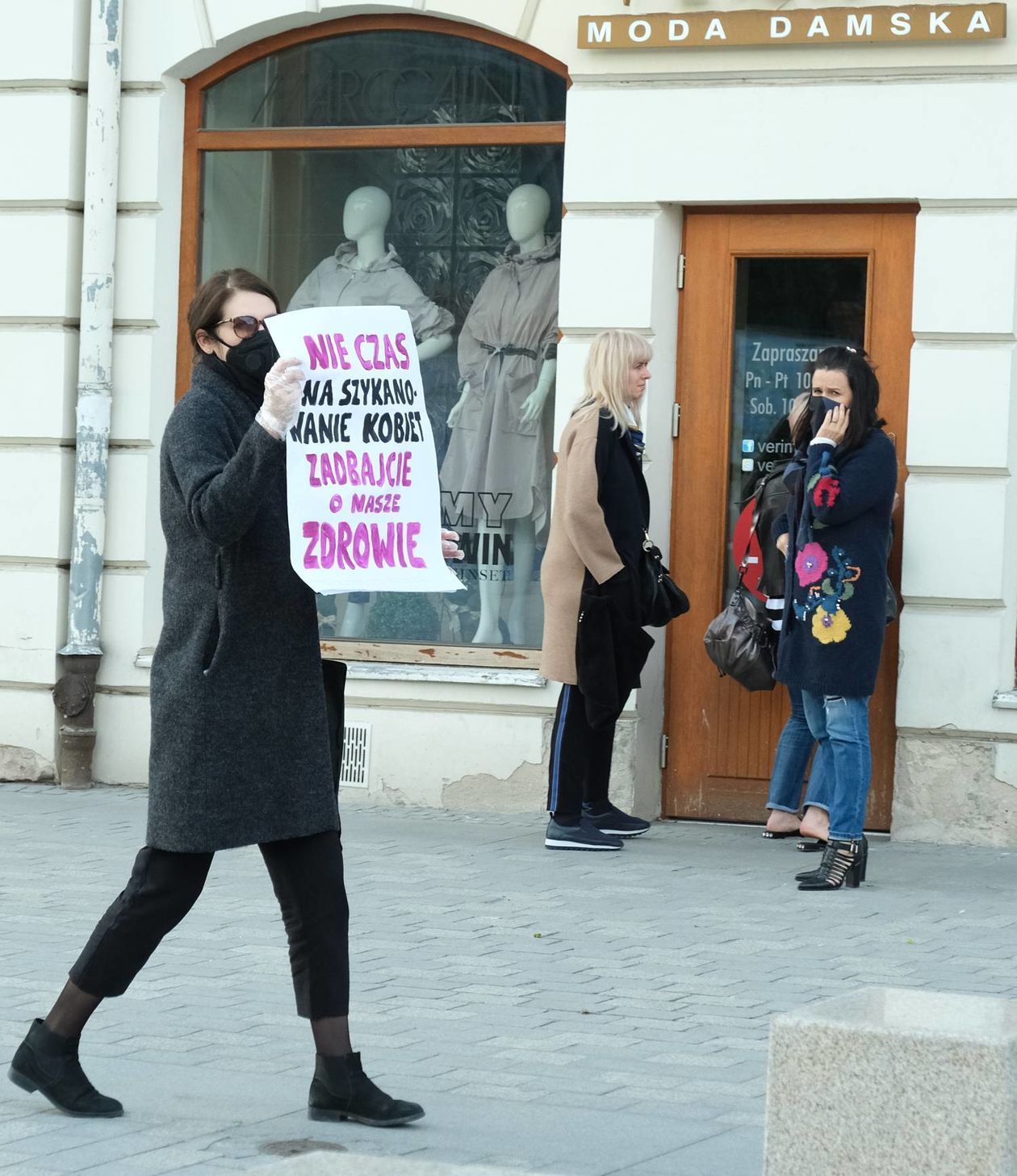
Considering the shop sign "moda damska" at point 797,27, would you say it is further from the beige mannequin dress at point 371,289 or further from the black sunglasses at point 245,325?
the black sunglasses at point 245,325

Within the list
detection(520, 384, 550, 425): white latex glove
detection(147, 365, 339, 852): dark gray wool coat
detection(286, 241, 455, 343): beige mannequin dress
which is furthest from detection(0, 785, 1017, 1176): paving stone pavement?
detection(286, 241, 455, 343): beige mannequin dress

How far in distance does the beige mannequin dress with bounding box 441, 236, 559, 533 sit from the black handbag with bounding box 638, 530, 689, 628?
4.64 ft

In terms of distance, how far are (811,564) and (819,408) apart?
1.87 ft

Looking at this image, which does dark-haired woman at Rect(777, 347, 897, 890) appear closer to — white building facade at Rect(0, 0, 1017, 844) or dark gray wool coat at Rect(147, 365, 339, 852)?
white building facade at Rect(0, 0, 1017, 844)

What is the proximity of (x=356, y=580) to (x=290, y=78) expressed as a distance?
→ 20.5 ft

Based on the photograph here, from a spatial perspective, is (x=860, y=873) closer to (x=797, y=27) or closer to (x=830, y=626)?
(x=830, y=626)

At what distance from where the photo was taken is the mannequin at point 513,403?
32.3ft

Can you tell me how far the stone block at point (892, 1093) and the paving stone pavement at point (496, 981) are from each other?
66mm

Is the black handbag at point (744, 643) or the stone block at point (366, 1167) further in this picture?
the black handbag at point (744, 643)

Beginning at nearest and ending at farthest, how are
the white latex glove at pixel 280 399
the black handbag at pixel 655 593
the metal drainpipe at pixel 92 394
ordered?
the white latex glove at pixel 280 399, the black handbag at pixel 655 593, the metal drainpipe at pixel 92 394

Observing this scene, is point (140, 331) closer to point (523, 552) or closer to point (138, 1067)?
point (523, 552)

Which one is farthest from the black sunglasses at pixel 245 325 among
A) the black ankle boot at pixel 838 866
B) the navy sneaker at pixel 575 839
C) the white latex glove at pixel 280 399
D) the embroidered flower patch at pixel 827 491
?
the navy sneaker at pixel 575 839

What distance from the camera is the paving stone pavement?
4.39m

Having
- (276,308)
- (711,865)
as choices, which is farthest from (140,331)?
(276,308)
